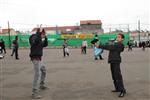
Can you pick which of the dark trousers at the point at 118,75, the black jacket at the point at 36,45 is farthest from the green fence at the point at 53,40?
the black jacket at the point at 36,45

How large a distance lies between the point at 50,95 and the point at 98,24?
111615mm

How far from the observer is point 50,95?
30.0 feet

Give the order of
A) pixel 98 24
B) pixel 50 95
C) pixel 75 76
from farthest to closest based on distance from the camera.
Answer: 1. pixel 98 24
2. pixel 75 76
3. pixel 50 95

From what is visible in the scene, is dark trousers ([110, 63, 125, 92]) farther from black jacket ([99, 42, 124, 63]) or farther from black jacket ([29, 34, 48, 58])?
black jacket ([29, 34, 48, 58])

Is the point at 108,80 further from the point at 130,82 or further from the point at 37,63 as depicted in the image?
the point at 37,63

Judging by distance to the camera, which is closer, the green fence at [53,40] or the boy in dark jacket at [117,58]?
the boy in dark jacket at [117,58]

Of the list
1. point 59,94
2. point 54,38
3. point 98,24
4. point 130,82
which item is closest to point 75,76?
point 130,82

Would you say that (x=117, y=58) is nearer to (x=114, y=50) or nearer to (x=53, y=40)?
(x=114, y=50)

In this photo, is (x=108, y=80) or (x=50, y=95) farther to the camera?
(x=108, y=80)

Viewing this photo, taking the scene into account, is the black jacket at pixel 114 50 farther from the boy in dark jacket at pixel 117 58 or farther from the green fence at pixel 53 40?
the green fence at pixel 53 40

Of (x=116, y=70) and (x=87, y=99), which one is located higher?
(x=116, y=70)

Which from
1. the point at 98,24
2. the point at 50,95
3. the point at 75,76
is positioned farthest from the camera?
the point at 98,24

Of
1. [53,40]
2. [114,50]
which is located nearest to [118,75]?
[114,50]

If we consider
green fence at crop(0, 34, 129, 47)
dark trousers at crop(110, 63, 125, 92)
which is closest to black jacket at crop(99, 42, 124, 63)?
dark trousers at crop(110, 63, 125, 92)
